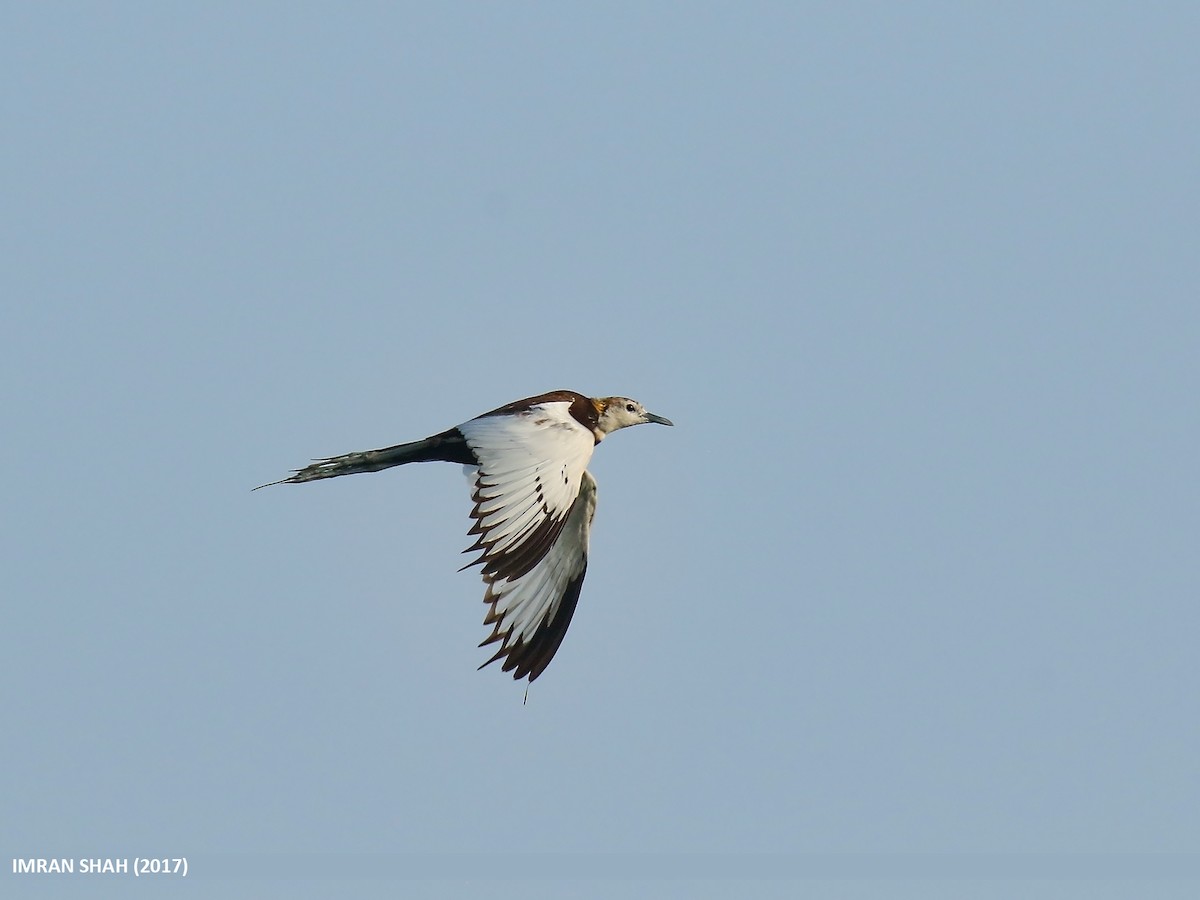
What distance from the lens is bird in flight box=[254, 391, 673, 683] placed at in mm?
16859

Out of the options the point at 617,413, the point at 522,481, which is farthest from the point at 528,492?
the point at 617,413

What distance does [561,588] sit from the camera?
20.5 metres

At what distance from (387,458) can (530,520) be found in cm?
287

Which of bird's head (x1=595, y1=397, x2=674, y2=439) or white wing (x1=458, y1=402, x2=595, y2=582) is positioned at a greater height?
bird's head (x1=595, y1=397, x2=674, y2=439)

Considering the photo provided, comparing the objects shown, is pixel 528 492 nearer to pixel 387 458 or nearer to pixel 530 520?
pixel 530 520

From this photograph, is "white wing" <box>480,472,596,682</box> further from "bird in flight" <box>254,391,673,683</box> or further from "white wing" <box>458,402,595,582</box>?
"white wing" <box>458,402,595,582</box>

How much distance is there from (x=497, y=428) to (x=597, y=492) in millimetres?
2657

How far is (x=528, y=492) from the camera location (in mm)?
17172

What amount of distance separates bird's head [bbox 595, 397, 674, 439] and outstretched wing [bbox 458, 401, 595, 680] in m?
1.01

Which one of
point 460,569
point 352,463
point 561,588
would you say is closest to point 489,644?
point 561,588

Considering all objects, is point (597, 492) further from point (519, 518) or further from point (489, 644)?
point (519, 518)

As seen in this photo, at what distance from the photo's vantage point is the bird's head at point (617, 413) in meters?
21.3

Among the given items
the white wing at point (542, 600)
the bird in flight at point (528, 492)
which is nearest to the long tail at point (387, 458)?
the bird in flight at point (528, 492)

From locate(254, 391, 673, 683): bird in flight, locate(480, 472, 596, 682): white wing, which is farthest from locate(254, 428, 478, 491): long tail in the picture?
locate(480, 472, 596, 682): white wing
